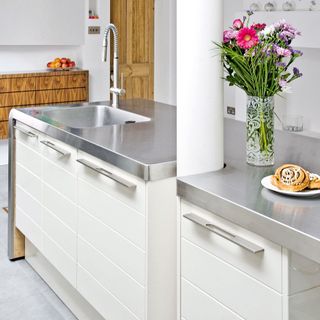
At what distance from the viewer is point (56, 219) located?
8.87ft

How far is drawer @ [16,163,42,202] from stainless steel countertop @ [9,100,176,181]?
26cm

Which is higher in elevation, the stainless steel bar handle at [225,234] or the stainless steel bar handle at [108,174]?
the stainless steel bar handle at [108,174]

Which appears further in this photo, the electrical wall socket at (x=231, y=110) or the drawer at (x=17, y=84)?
the electrical wall socket at (x=231, y=110)

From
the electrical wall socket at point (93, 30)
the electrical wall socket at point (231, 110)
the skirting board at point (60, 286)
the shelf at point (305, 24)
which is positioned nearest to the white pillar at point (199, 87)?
the skirting board at point (60, 286)

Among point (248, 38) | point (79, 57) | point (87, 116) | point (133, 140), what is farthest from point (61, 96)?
point (248, 38)

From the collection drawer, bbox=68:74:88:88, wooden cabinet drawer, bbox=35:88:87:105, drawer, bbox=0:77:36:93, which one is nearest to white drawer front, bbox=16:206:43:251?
drawer, bbox=0:77:36:93

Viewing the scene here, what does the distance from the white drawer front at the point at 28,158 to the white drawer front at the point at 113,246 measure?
0.54 m

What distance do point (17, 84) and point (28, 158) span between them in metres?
2.72

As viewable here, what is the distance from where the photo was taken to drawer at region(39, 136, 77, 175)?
2.50m

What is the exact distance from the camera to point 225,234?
1580mm

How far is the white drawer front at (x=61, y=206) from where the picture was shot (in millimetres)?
2525

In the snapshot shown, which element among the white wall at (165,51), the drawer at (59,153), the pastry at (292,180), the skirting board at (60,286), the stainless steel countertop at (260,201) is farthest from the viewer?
the white wall at (165,51)

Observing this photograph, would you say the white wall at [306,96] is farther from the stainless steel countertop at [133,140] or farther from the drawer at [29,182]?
the drawer at [29,182]

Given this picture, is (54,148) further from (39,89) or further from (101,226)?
(39,89)
